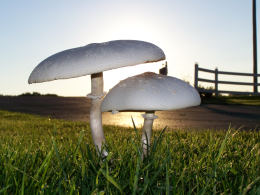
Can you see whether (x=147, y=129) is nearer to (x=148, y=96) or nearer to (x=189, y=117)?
(x=148, y=96)

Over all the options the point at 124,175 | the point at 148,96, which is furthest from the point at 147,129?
the point at 124,175

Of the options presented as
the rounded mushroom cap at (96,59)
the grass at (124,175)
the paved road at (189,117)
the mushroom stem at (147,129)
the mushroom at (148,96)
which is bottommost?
the paved road at (189,117)

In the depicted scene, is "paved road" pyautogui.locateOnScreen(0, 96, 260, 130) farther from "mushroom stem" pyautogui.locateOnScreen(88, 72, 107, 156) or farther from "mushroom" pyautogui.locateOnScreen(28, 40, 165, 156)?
"mushroom" pyautogui.locateOnScreen(28, 40, 165, 156)

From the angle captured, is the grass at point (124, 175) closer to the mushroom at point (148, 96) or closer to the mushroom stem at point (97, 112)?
the mushroom stem at point (97, 112)

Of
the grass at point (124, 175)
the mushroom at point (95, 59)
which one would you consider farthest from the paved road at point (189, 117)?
the mushroom at point (95, 59)

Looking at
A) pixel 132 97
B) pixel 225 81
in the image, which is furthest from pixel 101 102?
pixel 225 81

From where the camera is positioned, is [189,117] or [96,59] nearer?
[96,59]

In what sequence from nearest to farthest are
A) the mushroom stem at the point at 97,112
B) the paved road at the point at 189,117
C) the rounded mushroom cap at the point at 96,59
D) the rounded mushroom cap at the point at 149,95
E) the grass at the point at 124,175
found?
1. the grass at the point at 124,175
2. the rounded mushroom cap at the point at 96,59
3. the rounded mushroom cap at the point at 149,95
4. the mushroom stem at the point at 97,112
5. the paved road at the point at 189,117
